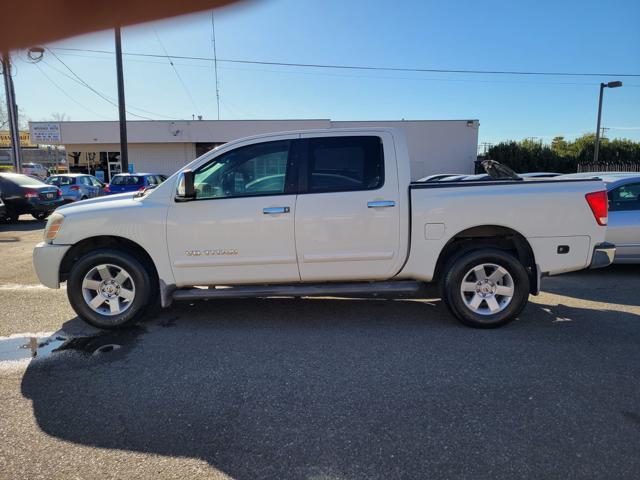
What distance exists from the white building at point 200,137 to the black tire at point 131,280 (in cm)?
2605

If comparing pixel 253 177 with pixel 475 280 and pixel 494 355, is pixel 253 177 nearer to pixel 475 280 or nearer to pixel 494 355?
pixel 475 280

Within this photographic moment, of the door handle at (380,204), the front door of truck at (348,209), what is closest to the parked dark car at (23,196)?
the front door of truck at (348,209)

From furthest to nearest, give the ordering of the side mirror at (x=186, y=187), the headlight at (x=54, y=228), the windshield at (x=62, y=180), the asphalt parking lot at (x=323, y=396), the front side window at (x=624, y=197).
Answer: the windshield at (x=62, y=180) → the front side window at (x=624, y=197) → the headlight at (x=54, y=228) → the side mirror at (x=186, y=187) → the asphalt parking lot at (x=323, y=396)

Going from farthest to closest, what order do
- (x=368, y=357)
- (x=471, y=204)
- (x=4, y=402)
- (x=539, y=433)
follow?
(x=471, y=204) → (x=368, y=357) → (x=4, y=402) → (x=539, y=433)

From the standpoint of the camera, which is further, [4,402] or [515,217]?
[515,217]

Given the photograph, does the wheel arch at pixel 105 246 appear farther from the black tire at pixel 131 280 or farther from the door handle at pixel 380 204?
the door handle at pixel 380 204

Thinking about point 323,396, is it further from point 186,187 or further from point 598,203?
point 598,203

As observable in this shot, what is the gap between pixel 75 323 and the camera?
15.7 ft

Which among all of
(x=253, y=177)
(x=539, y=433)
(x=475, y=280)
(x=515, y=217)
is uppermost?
(x=253, y=177)

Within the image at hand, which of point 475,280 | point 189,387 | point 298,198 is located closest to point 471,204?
point 475,280

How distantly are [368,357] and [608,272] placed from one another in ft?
17.8

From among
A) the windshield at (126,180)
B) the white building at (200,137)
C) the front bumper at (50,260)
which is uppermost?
the white building at (200,137)

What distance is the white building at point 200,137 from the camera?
3014cm

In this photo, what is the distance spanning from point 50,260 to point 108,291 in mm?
668
